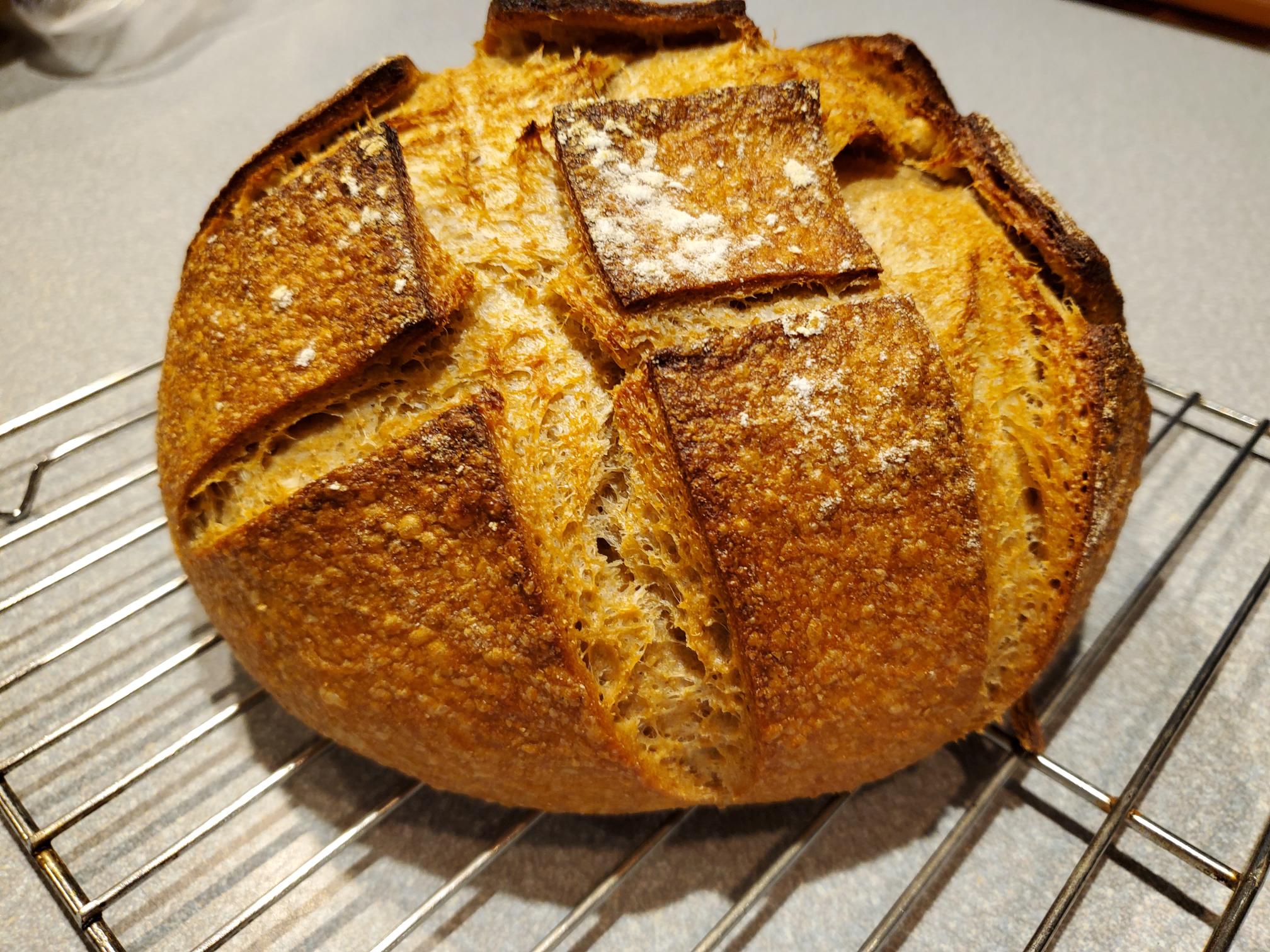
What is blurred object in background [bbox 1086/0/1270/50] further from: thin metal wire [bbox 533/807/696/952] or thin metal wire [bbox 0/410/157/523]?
thin metal wire [bbox 0/410/157/523]

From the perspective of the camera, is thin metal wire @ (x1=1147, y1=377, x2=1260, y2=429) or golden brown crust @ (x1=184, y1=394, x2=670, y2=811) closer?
golden brown crust @ (x1=184, y1=394, x2=670, y2=811)

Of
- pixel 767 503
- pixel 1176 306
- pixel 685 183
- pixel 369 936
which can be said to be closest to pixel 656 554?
pixel 767 503

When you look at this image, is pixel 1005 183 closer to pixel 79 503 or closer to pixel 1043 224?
pixel 1043 224

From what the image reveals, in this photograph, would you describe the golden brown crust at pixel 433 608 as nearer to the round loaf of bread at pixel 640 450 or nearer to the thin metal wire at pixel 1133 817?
the round loaf of bread at pixel 640 450

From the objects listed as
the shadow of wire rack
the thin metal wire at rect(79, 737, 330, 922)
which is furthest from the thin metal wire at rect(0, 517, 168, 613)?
the thin metal wire at rect(79, 737, 330, 922)

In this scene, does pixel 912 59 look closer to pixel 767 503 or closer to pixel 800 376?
pixel 800 376

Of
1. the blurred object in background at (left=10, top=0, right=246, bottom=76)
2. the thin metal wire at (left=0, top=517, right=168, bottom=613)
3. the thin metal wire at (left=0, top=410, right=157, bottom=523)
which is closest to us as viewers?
the thin metal wire at (left=0, top=517, right=168, bottom=613)

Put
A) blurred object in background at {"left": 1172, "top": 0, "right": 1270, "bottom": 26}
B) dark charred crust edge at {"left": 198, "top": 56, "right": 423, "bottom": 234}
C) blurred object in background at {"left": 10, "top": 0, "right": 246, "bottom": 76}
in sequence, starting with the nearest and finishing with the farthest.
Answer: dark charred crust edge at {"left": 198, "top": 56, "right": 423, "bottom": 234} → blurred object in background at {"left": 10, "top": 0, "right": 246, "bottom": 76} → blurred object in background at {"left": 1172, "top": 0, "right": 1270, "bottom": 26}
